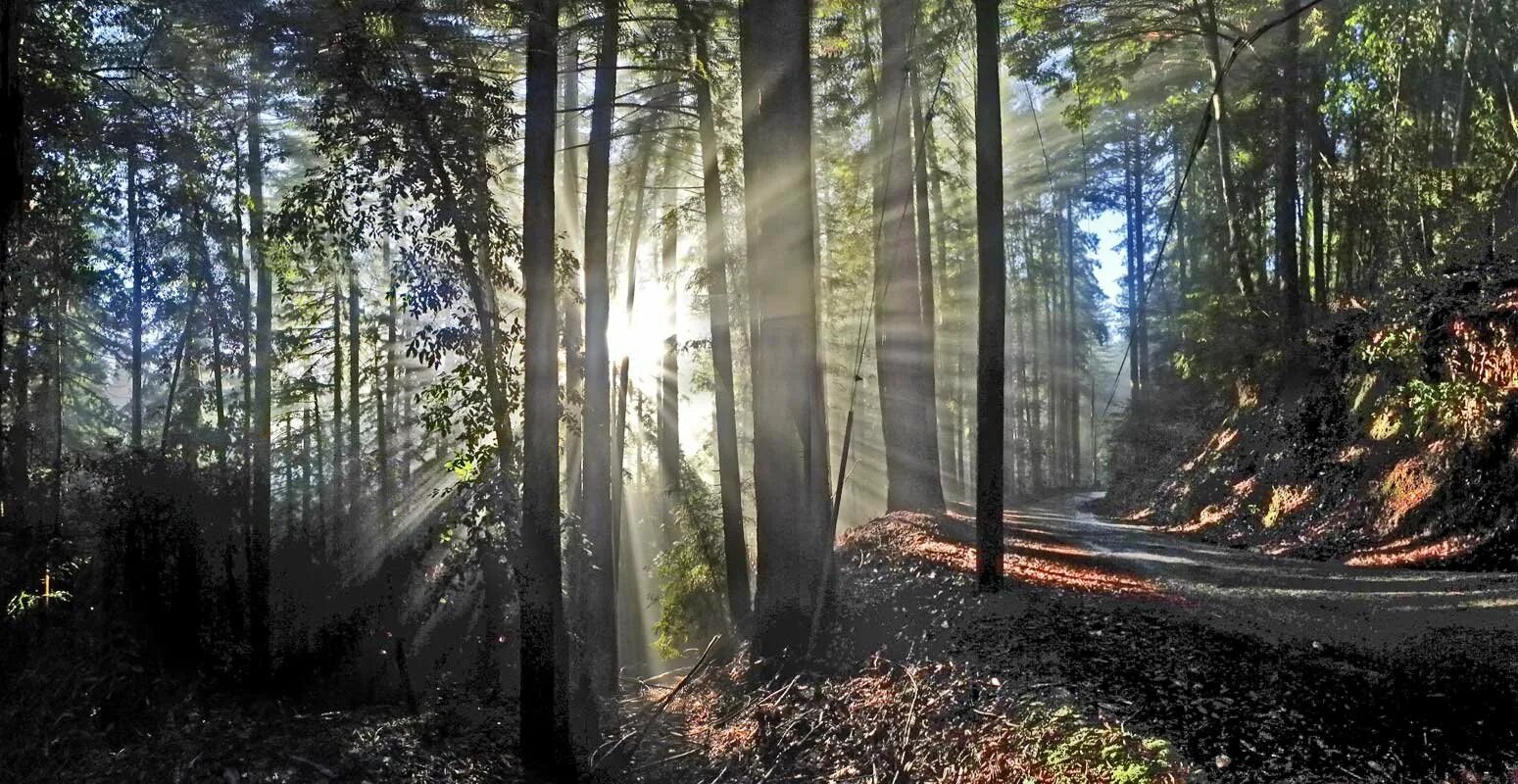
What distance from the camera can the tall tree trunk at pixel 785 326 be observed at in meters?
8.20

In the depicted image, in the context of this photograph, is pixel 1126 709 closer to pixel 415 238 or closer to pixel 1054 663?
pixel 1054 663

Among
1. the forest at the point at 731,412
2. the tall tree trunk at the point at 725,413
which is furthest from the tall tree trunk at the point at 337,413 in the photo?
the tall tree trunk at the point at 725,413

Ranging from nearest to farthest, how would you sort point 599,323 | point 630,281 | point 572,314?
point 599,323 → point 572,314 → point 630,281

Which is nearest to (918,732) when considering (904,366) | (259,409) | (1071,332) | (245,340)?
(904,366)

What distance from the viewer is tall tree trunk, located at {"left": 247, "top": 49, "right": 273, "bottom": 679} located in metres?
12.2

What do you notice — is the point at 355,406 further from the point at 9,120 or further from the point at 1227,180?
the point at 1227,180

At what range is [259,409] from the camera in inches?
559

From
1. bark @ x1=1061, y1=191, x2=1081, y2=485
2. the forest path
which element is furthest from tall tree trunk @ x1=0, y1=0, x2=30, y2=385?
bark @ x1=1061, y1=191, x2=1081, y2=485

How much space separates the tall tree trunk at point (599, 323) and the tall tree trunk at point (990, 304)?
162 inches

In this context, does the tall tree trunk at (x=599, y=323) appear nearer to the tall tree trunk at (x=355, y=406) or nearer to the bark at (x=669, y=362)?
the bark at (x=669, y=362)

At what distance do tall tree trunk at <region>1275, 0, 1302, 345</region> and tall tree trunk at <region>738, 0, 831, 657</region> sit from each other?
10.9m

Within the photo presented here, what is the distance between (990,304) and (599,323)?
4.79m

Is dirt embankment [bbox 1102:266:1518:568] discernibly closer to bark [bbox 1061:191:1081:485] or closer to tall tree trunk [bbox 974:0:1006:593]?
tall tree trunk [bbox 974:0:1006:593]

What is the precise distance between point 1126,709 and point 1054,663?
0.95m
